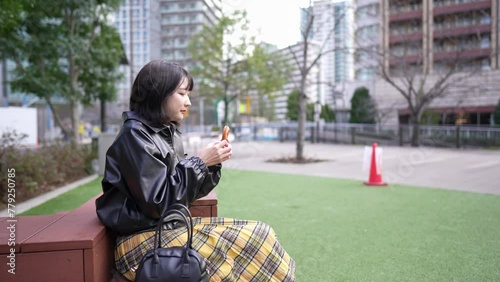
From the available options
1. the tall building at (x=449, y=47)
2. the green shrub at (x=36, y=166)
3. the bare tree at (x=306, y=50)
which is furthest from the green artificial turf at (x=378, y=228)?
the tall building at (x=449, y=47)

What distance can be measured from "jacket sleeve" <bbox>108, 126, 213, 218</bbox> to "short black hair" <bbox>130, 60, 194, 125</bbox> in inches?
7.7

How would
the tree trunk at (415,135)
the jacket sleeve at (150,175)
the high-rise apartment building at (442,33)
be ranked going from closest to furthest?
1. the jacket sleeve at (150,175)
2. the tree trunk at (415,135)
3. the high-rise apartment building at (442,33)

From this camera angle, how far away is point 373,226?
15.0 feet

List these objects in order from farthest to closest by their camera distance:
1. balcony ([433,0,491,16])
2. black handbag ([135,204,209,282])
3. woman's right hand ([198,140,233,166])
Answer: balcony ([433,0,491,16])
woman's right hand ([198,140,233,166])
black handbag ([135,204,209,282])

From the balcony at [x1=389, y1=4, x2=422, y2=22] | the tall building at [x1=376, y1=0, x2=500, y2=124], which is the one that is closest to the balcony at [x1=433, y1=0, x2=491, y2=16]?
the tall building at [x1=376, y1=0, x2=500, y2=124]

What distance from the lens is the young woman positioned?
1.71 meters

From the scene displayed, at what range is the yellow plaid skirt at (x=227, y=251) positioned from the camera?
180 cm

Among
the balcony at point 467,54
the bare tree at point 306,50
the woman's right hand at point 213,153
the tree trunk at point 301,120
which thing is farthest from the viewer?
the balcony at point 467,54

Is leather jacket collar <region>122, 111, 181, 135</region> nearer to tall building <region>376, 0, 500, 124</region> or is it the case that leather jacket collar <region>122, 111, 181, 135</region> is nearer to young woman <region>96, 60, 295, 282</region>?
young woman <region>96, 60, 295, 282</region>

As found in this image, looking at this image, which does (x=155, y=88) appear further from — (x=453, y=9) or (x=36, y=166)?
(x=453, y=9)

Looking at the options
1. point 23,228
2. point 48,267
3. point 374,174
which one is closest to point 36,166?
→ point 23,228

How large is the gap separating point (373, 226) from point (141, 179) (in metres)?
3.58

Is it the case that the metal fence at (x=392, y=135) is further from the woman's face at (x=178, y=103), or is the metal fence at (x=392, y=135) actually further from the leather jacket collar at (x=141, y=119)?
the leather jacket collar at (x=141, y=119)

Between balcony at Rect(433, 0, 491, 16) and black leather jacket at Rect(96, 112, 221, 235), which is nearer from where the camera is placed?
black leather jacket at Rect(96, 112, 221, 235)
